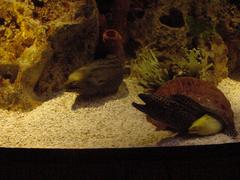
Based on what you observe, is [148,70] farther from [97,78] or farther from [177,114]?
[177,114]

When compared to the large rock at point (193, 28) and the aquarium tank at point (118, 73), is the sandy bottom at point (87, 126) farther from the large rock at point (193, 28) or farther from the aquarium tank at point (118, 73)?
the large rock at point (193, 28)

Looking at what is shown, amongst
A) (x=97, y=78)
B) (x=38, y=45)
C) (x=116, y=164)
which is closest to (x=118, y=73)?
(x=97, y=78)

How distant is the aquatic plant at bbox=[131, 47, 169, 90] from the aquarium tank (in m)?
0.01

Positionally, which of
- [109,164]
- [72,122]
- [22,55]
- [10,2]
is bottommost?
[72,122]

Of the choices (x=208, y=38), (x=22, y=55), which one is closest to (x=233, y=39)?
(x=208, y=38)

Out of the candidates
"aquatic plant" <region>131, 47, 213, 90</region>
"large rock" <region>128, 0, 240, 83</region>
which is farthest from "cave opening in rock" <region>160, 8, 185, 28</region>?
"aquatic plant" <region>131, 47, 213, 90</region>

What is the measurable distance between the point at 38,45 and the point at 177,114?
53.5 inches

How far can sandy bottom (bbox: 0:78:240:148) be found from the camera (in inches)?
84.4

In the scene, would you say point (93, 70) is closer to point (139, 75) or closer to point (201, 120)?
point (139, 75)

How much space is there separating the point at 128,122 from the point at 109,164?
778 mm

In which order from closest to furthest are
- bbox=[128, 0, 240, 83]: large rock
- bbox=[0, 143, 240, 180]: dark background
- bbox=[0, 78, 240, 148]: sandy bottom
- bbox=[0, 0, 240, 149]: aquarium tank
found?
bbox=[0, 143, 240, 180]: dark background → bbox=[0, 78, 240, 148]: sandy bottom → bbox=[0, 0, 240, 149]: aquarium tank → bbox=[128, 0, 240, 83]: large rock

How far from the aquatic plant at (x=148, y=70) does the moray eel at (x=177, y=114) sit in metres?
0.81

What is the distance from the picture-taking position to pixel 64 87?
308cm

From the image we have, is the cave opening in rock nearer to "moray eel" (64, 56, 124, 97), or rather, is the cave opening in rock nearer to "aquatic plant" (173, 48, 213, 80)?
"aquatic plant" (173, 48, 213, 80)
